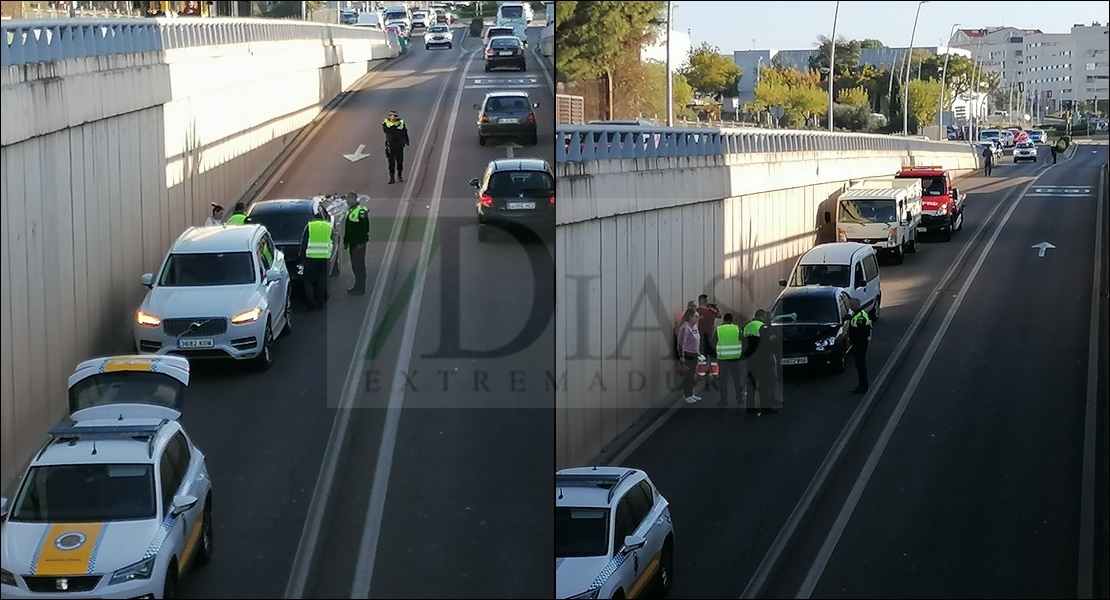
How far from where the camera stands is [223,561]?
13.9 meters

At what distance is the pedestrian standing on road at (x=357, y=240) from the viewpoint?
2323cm

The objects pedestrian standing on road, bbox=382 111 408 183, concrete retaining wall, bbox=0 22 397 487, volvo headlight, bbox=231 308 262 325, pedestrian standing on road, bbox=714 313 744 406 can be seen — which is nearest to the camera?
concrete retaining wall, bbox=0 22 397 487

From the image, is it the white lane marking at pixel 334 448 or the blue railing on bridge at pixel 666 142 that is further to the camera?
the blue railing on bridge at pixel 666 142

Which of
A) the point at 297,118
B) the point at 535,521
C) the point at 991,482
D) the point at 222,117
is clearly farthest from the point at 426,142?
the point at 535,521

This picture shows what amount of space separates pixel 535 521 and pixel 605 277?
7.16 m

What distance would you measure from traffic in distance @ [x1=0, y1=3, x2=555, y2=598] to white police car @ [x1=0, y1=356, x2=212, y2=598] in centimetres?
2

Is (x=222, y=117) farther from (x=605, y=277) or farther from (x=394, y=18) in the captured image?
(x=394, y=18)

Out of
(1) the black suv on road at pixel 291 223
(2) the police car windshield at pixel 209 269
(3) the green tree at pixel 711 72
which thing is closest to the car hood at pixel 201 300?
(2) the police car windshield at pixel 209 269

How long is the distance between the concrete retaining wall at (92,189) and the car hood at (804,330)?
455 inches

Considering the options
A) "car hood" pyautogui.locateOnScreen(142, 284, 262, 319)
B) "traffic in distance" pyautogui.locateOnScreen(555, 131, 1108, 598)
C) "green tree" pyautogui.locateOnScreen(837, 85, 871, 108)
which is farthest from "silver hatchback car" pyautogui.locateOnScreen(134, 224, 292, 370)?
"green tree" pyautogui.locateOnScreen(837, 85, 871, 108)

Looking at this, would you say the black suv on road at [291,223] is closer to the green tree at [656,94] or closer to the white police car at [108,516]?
the green tree at [656,94]

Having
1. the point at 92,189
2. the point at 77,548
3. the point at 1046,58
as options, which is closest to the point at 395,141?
the point at 92,189

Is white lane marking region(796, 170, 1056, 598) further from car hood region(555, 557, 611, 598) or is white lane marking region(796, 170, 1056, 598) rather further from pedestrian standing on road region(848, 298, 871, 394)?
car hood region(555, 557, 611, 598)

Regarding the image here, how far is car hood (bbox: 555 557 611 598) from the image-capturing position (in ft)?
41.7
